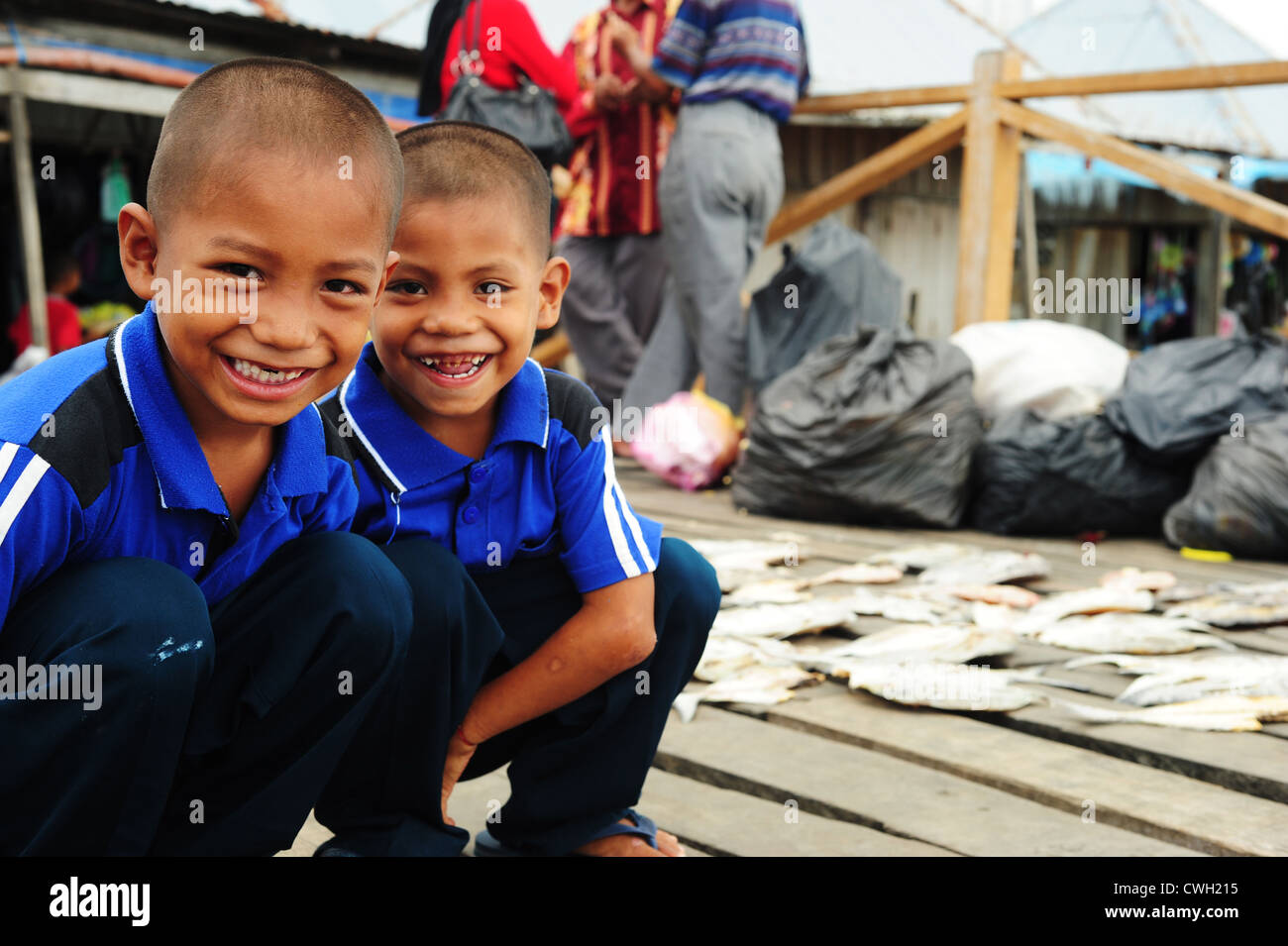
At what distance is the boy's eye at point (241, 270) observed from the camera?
50.4 inches

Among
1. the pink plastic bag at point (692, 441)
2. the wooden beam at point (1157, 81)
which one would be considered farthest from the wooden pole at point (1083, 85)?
the pink plastic bag at point (692, 441)

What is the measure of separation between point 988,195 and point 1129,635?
2.99m

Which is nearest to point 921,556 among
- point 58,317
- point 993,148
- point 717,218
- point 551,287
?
point 717,218

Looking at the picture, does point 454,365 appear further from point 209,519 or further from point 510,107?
point 510,107

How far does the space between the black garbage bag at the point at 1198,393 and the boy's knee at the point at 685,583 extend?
268 cm

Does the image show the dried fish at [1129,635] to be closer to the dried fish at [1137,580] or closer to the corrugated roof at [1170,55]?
the dried fish at [1137,580]

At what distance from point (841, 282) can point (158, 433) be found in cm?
411

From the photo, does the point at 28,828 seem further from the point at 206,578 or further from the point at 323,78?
the point at 323,78

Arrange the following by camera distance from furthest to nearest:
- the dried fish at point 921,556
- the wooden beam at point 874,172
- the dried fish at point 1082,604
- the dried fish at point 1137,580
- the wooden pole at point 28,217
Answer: the wooden pole at point 28,217, the wooden beam at point 874,172, the dried fish at point 921,556, the dried fish at point 1137,580, the dried fish at point 1082,604

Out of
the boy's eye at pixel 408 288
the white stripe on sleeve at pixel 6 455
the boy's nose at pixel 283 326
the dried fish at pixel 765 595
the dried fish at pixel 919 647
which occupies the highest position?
the boy's eye at pixel 408 288

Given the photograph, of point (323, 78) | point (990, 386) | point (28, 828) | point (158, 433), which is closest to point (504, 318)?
point (323, 78)

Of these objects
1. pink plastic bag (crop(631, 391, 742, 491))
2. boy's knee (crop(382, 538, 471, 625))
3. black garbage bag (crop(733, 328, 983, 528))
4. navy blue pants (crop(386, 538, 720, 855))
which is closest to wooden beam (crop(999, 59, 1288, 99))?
black garbage bag (crop(733, 328, 983, 528))

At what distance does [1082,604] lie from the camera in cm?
292

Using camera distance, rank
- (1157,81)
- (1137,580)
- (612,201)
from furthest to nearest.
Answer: (612,201)
(1157,81)
(1137,580)
